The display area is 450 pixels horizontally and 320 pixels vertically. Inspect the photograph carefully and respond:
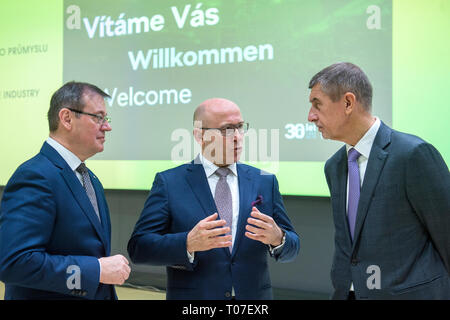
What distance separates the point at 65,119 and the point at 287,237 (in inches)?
45.0

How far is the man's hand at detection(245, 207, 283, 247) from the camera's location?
1.99 meters

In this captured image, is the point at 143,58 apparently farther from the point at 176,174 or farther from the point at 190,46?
the point at 176,174

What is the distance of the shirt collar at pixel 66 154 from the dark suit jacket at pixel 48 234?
0.03 m

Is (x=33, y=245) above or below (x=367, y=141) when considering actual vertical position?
below

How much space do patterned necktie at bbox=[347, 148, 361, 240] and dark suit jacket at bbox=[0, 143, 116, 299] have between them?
3.50ft

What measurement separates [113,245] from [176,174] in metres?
2.87

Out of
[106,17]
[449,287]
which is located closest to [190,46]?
[106,17]

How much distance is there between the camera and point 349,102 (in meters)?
2.02

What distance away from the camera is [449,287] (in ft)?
6.27

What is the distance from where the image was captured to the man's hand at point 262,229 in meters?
1.99

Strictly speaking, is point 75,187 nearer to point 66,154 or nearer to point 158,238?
point 66,154

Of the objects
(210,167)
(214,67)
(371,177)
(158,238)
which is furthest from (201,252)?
(214,67)

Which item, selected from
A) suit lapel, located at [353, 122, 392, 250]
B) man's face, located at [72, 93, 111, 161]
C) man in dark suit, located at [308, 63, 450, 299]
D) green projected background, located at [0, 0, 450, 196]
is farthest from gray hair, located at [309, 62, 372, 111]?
green projected background, located at [0, 0, 450, 196]

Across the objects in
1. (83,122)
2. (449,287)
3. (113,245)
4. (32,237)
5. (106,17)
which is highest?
(106,17)
